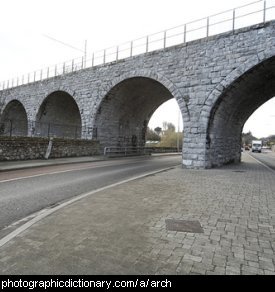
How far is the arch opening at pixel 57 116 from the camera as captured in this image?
28297 millimetres

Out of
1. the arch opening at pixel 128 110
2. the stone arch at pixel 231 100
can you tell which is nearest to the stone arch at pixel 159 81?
the arch opening at pixel 128 110

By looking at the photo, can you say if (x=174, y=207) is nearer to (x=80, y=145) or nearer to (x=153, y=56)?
(x=153, y=56)

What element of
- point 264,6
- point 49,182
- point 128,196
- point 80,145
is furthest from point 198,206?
point 80,145

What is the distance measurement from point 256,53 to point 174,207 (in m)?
10.8

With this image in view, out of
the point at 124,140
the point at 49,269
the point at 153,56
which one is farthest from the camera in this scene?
the point at 124,140

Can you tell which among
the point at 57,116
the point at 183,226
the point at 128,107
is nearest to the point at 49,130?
the point at 57,116

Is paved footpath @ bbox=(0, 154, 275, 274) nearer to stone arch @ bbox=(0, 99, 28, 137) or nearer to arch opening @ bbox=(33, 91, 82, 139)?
arch opening @ bbox=(33, 91, 82, 139)

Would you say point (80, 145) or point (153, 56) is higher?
point (153, 56)

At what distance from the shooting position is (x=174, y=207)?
19.3 feet

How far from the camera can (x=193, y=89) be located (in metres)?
15.3

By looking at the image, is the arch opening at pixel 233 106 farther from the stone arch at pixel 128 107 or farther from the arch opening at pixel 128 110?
the arch opening at pixel 128 110

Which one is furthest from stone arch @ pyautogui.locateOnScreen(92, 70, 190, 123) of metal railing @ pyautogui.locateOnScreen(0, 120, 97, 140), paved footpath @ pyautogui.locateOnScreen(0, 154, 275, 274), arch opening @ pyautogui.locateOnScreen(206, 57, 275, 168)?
paved footpath @ pyautogui.locateOnScreen(0, 154, 275, 274)

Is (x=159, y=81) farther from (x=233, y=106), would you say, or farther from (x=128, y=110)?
(x=128, y=110)

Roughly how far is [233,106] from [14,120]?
98.6 feet
